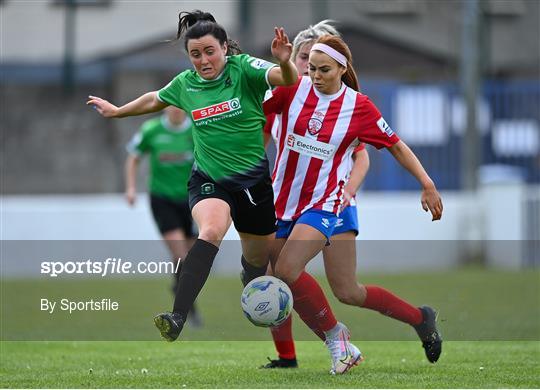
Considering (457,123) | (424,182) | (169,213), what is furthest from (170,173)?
(457,123)

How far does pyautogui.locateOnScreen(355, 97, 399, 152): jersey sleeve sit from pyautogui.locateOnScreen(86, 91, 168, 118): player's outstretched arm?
1.12 metres

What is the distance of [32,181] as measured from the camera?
17688 mm

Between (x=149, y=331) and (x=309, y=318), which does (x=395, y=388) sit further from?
(x=149, y=331)

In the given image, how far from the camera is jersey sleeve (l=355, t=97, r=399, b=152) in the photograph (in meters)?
7.15

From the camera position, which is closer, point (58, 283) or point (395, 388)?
point (395, 388)

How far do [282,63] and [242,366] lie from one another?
2067 mm

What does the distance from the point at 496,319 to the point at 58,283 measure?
18.9 feet

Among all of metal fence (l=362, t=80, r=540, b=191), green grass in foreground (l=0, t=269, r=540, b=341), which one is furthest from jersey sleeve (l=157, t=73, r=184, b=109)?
metal fence (l=362, t=80, r=540, b=191)

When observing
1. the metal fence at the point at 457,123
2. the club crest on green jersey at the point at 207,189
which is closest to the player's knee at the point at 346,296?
the club crest on green jersey at the point at 207,189

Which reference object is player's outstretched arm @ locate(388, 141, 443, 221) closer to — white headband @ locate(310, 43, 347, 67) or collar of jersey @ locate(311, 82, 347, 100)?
collar of jersey @ locate(311, 82, 347, 100)

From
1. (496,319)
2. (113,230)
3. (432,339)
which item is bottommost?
(113,230)

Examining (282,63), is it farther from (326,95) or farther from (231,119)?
(326,95)

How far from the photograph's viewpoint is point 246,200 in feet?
23.1

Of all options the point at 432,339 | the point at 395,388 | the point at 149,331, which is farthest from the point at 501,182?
the point at 395,388
